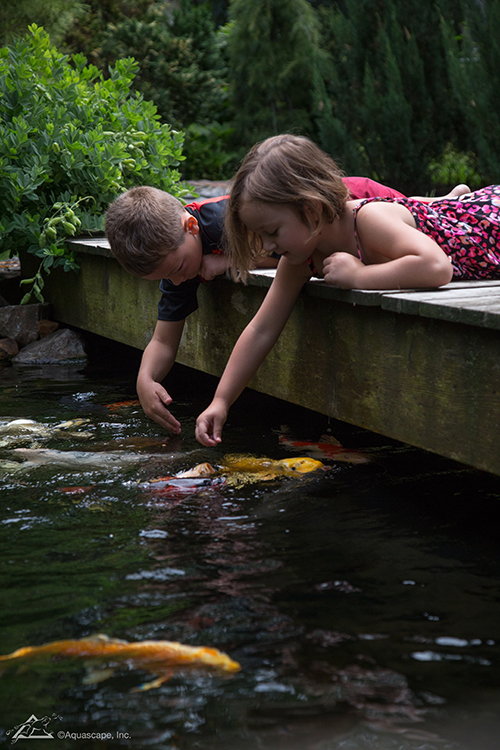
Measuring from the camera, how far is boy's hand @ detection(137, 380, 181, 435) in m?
3.03

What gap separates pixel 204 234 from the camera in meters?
3.14

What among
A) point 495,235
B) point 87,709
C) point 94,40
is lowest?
point 87,709

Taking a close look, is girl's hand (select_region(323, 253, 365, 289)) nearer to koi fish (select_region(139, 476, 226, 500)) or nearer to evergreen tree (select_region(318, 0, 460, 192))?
koi fish (select_region(139, 476, 226, 500))

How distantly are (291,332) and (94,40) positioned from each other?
37.6ft

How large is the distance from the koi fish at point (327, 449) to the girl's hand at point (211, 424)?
505mm

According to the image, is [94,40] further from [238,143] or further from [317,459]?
[317,459]

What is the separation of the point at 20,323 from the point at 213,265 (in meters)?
2.55

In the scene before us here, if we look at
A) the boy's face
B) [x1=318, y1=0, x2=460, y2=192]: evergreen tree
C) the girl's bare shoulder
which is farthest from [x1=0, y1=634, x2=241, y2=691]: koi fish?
[x1=318, y1=0, x2=460, y2=192]: evergreen tree

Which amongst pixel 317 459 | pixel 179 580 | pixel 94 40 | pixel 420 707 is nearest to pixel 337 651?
pixel 420 707

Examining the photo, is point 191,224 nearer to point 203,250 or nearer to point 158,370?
point 203,250

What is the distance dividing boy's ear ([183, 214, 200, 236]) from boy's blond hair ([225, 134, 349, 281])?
0.47m

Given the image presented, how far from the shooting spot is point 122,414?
11.8 feet

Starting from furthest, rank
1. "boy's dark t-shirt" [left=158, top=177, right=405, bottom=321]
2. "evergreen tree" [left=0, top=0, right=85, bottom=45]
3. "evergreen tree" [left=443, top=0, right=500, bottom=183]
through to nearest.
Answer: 1. "evergreen tree" [left=0, top=0, right=85, bottom=45]
2. "evergreen tree" [left=443, top=0, right=500, bottom=183]
3. "boy's dark t-shirt" [left=158, top=177, right=405, bottom=321]

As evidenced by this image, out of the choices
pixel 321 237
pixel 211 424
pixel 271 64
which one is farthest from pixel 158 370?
pixel 271 64
